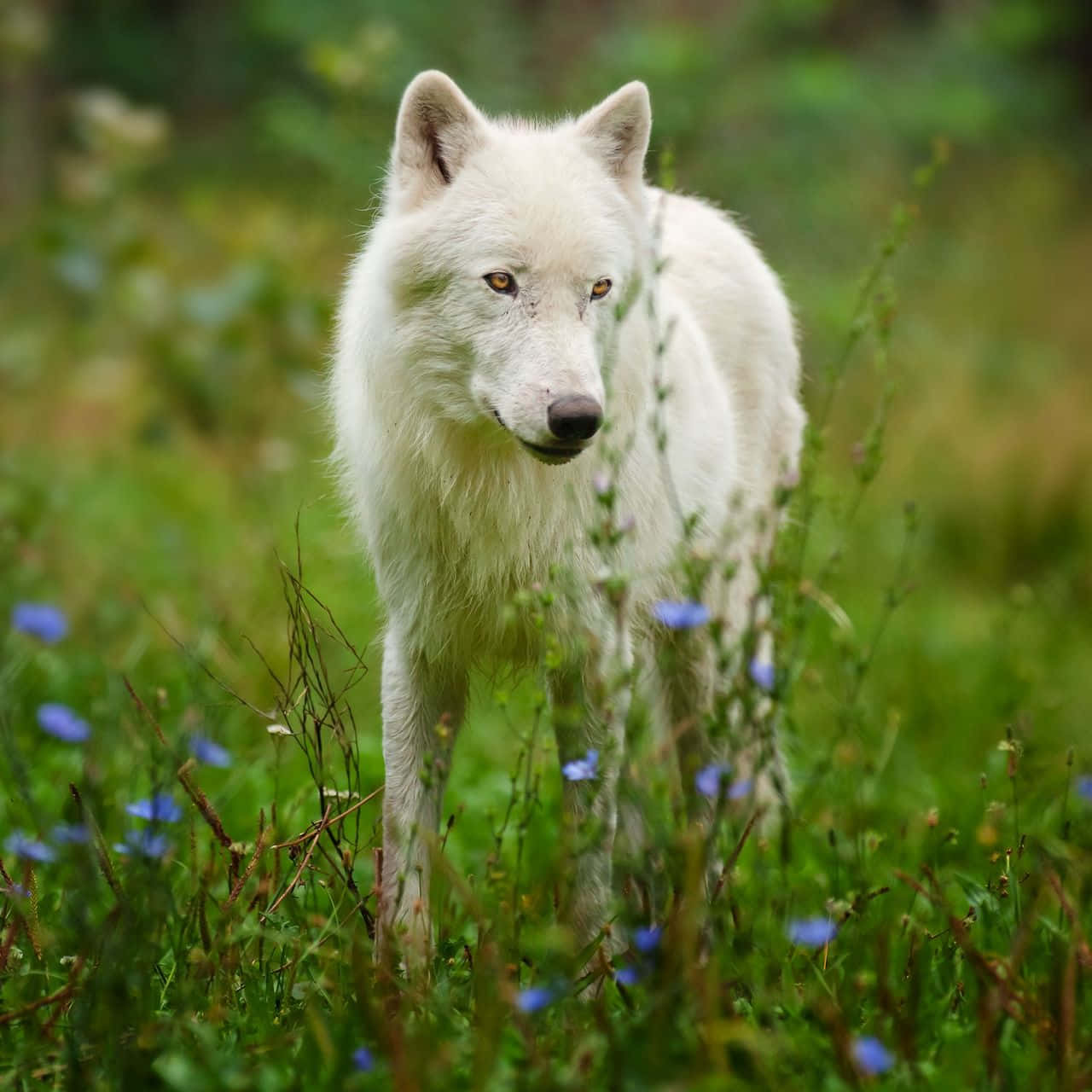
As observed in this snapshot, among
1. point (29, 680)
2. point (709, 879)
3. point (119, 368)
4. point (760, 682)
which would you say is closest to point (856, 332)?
point (760, 682)

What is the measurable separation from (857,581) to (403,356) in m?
5.04

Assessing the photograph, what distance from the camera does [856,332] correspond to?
262 centimetres

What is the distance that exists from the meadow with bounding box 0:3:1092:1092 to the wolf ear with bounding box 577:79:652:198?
73 cm

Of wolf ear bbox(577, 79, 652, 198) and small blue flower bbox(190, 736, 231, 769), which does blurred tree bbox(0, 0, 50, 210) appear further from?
small blue flower bbox(190, 736, 231, 769)

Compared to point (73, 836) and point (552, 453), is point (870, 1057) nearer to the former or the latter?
point (73, 836)

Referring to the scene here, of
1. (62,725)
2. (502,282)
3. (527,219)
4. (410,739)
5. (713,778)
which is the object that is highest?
(527,219)

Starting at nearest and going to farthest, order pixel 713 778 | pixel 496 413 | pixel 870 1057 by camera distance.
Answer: pixel 870 1057 < pixel 713 778 < pixel 496 413

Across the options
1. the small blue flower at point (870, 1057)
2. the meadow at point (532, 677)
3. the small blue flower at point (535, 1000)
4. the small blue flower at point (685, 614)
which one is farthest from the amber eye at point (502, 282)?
the small blue flower at point (870, 1057)

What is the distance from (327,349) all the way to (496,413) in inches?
177

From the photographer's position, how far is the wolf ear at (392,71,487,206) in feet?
11.0

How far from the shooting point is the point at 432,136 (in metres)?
3.44

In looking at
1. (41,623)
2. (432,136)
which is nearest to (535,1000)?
(41,623)

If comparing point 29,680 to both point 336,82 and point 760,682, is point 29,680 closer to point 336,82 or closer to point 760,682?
point 760,682

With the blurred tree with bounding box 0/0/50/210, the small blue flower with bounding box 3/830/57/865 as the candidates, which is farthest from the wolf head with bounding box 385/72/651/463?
the blurred tree with bounding box 0/0/50/210
